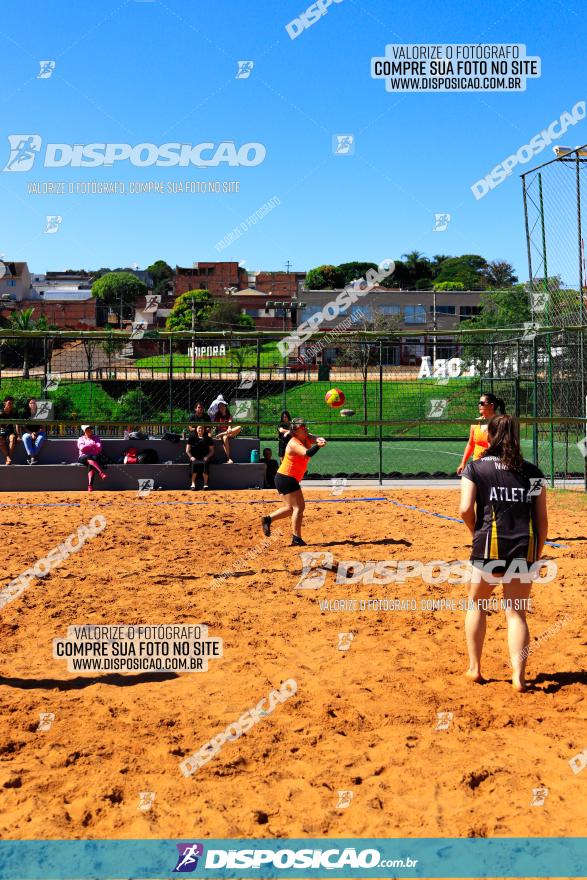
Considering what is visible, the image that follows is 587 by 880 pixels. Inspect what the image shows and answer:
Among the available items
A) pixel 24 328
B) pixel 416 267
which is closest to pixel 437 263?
pixel 416 267

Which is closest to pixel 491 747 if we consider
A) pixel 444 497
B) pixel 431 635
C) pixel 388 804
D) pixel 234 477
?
pixel 388 804

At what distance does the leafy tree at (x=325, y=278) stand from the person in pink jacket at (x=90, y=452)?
3570 inches

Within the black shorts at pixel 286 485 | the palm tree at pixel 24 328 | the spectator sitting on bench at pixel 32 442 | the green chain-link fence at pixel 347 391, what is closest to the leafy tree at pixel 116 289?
the palm tree at pixel 24 328

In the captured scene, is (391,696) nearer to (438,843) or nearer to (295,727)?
(295,727)

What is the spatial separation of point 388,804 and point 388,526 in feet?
28.2

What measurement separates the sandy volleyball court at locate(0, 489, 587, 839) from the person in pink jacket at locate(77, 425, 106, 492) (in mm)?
8058

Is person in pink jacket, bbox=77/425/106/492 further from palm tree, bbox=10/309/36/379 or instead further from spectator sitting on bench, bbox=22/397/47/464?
palm tree, bbox=10/309/36/379

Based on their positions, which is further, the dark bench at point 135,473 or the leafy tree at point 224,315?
the leafy tree at point 224,315

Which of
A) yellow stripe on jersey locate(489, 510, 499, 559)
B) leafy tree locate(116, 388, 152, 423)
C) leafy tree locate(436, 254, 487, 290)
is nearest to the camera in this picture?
yellow stripe on jersey locate(489, 510, 499, 559)

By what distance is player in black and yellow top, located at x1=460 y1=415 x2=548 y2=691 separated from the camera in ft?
18.7

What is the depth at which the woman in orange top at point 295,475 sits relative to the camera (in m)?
11.0

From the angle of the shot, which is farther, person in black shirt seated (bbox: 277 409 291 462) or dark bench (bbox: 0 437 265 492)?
dark bench (bbox: 0 437 265 492)

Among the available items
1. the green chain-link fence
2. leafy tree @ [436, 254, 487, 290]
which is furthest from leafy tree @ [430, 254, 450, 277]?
the green chain-link fence

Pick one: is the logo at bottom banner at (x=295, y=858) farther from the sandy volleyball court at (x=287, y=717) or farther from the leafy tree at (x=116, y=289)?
the leafy tree at (x=116, y=289)
